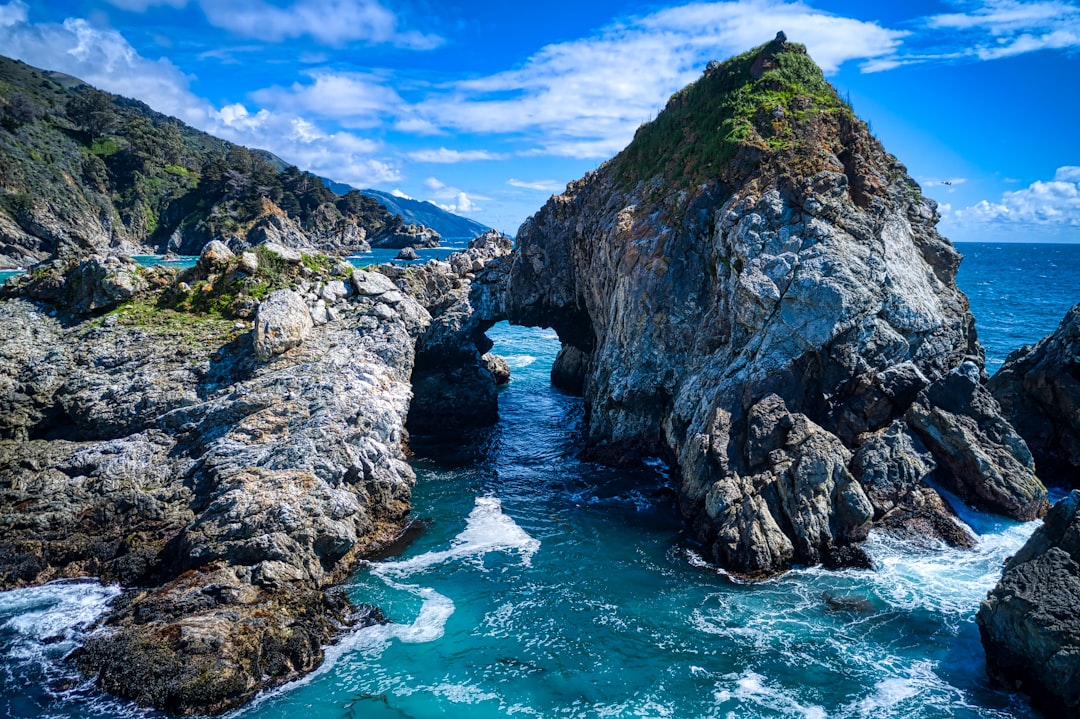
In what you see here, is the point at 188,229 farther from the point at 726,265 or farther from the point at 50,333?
the point at 726,265

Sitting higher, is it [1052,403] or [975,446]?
[1052,403]

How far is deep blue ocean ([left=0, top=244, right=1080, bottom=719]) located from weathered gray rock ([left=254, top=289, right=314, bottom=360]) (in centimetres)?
1087

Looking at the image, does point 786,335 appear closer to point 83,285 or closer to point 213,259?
point 213,259

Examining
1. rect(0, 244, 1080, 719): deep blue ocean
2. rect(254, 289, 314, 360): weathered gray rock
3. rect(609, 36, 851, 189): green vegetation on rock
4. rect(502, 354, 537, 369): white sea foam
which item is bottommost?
rect(0, 244, 1080, 719): deep blue ocean

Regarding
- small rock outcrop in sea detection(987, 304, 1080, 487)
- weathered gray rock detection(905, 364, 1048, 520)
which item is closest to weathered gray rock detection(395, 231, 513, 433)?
weathered gray rock detection(905, 364, 1048, 520)

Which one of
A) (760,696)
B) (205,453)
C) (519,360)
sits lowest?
(760,696)

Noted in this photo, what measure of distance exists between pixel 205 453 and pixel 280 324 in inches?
305

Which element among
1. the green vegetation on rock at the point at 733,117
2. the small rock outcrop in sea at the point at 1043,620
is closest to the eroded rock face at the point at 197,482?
the small rock outcrop in sea at the point at 1043,620

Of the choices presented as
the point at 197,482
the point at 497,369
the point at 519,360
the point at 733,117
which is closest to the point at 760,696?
the point at 197,482

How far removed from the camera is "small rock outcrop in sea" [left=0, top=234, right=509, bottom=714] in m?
18.9

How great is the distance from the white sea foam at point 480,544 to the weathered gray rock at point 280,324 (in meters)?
12.4

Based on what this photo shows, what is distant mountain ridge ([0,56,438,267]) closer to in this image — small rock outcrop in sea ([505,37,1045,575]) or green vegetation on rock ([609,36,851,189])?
green vegetation on rock ([609,36,851,189])

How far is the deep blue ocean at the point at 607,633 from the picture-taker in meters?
17.5

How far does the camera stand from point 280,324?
102 ft
